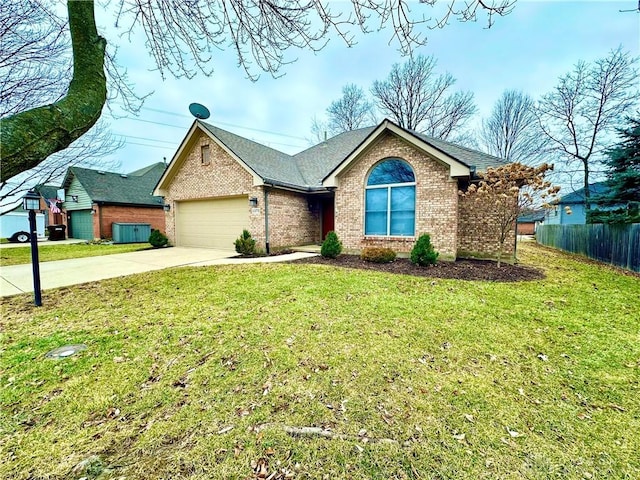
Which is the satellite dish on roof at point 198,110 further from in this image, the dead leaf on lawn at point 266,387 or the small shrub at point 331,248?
the dead leaf on lawn at point 266,387

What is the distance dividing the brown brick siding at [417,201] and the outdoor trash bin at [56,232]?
22944mm

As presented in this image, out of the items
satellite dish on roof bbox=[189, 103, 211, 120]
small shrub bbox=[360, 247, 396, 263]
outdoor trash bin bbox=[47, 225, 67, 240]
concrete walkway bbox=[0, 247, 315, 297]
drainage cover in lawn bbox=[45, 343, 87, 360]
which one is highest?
satellite dish on roof bbox=[189, 103, 211, 120]

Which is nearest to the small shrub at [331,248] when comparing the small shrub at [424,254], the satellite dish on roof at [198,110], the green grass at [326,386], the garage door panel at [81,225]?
the small shrub at [424,254]

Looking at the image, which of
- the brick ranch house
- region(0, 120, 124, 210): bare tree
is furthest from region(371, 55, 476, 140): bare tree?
region(0, 120, 124, 210): bare tree

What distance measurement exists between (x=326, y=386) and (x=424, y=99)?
80.4 ft

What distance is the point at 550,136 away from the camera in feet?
64.2

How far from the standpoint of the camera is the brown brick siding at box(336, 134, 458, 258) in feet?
28.9

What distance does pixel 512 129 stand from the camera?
81.1 feet

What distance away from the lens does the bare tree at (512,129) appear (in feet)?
76.2

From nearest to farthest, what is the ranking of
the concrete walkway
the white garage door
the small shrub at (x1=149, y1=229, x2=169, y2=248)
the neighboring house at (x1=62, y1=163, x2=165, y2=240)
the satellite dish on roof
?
the concrete walkway → the white garage door → the satellite dish on roof → the small shrub at (x1=149, y1=229, x2=169, y2=248) → the neighboring house at (x1=62, y1=163, x2=165, y2=240)

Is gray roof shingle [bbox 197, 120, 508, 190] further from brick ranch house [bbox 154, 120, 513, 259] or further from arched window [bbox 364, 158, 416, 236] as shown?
arched window [bbox 364, 158, 416, 236]

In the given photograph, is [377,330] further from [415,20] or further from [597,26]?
[597,26]

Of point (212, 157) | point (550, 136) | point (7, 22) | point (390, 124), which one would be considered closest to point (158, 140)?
point (212, 157)

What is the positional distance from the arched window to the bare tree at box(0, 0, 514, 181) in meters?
5.61
